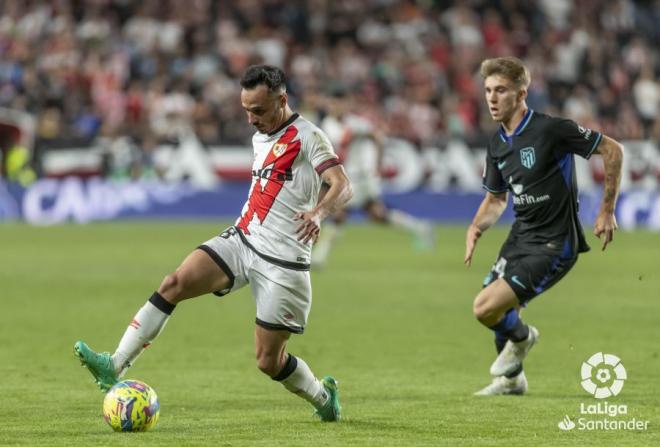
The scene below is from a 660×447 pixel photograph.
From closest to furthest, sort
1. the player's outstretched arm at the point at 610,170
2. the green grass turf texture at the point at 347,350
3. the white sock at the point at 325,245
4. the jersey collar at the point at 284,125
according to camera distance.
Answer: the green grass turf texture at the point at 347,350
the jersey collar at the point at 284,125
the player's outstretched arm at the point at 610,170
the white sock at the point at 325,245

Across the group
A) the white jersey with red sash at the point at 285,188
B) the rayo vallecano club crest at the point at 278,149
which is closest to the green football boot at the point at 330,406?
the white jersey with red sash at the point at 285,188

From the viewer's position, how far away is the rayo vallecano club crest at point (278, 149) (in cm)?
777

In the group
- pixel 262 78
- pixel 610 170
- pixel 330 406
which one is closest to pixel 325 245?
pixel 610 170

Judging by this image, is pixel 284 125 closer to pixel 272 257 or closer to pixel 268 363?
pixel 272 257

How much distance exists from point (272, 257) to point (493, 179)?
78.6 inches

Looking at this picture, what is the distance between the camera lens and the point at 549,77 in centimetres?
2950

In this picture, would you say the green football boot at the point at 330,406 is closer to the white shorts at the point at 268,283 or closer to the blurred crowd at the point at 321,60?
the white shorts at the point at 268,283

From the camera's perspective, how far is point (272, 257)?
768cm

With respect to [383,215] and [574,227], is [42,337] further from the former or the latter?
[383,215]

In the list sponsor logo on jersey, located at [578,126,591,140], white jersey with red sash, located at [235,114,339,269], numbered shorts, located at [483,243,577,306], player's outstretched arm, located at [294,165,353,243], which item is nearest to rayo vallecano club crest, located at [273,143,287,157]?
white jersey with red sash, located at [235,114,339,269]

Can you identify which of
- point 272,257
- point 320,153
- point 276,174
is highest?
point 320,153

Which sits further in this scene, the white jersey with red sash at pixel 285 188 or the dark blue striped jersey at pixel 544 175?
the dark blue striped jersey at pixel 544 175

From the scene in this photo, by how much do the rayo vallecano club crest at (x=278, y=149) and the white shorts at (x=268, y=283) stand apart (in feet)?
1.88

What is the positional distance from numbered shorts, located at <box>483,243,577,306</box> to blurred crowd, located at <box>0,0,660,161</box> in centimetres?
1704
